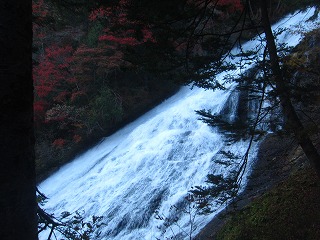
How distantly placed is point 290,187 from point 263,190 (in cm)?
138

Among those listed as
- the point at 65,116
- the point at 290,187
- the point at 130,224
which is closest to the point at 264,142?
the point at 290,187

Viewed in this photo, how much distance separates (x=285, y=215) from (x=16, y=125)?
197 inches

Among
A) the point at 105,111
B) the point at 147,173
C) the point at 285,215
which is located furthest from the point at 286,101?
the point at 105,111

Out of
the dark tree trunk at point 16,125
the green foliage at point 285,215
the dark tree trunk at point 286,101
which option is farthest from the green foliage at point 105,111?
the dark tree trunk at point 16,125

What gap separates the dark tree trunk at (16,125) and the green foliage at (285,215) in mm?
3745

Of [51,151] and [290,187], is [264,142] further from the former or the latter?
[51,151]

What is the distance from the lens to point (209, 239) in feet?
20.8

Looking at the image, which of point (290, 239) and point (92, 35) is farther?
point (92, 35)

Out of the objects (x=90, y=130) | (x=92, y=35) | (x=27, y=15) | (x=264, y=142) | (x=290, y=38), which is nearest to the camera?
(x=27, y=15)

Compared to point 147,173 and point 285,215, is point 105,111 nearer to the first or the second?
point 147,173

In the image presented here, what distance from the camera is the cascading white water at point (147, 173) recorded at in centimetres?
825

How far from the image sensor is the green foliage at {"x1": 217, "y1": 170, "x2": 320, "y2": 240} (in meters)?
4.64

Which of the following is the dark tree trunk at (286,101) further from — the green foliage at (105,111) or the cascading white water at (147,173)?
the green foliage at (105,111)

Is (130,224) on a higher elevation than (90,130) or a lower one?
lower
